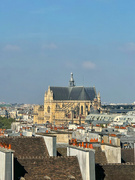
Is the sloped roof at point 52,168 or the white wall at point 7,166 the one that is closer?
the white wall at point 7,166

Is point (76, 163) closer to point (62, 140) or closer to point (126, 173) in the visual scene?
point (126, 173)

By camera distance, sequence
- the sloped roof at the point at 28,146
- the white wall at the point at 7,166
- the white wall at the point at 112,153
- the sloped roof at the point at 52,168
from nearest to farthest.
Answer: the white wall at the point at 7,166, the sloped roof at the point at 52,168, the white wall at the point at 112,153, the sloped roof at the point at 28,146

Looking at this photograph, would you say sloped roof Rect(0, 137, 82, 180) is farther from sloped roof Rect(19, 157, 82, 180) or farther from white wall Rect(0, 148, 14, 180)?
white wall Rect(0, 148, 14, 180)

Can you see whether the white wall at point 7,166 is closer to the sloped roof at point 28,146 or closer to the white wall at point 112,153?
the sloped roof at point 28,146

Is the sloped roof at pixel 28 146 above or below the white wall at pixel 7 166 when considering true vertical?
above

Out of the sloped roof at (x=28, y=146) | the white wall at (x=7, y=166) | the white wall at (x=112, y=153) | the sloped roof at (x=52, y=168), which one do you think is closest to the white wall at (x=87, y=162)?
the sloped roof at (x=52, y=168)

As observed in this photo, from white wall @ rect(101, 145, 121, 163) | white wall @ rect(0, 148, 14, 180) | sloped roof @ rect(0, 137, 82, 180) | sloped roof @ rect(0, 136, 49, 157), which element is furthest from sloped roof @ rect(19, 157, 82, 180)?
sloped roof @ rect(0, 136, 49, 157)

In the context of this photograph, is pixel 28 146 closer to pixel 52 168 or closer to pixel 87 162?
pixel 52 168

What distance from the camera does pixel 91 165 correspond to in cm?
2636

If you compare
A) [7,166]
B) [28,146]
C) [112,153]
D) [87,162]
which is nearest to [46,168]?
[87,162]

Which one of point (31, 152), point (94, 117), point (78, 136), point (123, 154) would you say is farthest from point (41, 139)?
point (94, 117)

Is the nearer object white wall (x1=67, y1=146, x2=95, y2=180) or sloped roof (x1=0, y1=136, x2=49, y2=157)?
white wall (x1=67, y1=146, x2=95, y2=180)

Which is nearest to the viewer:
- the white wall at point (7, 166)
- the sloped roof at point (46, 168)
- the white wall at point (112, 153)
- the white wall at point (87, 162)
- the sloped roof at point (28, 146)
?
the white wall at point (7, 166)

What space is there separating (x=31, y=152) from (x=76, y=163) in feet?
19.8
